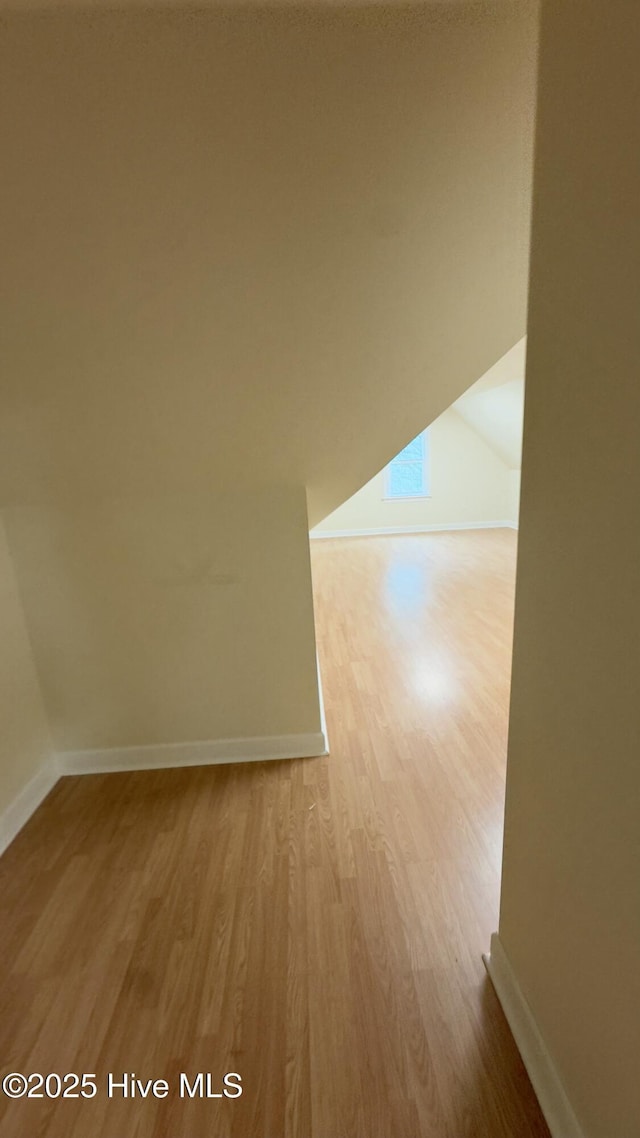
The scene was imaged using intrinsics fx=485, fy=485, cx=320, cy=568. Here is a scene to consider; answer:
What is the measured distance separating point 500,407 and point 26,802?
5.77 meters

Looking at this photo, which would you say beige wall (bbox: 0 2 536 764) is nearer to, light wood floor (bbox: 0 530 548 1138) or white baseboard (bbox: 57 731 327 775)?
white baseboard (bbox: 57 731 327 775)

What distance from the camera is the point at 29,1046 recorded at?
1.19m

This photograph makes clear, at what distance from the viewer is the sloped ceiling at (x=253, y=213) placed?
78 centimetres

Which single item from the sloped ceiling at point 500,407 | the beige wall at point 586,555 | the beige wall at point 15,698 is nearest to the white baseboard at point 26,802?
the beige wall at point 15,698

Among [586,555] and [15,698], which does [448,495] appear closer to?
[15,698]

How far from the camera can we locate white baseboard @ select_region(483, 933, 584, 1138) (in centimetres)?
94

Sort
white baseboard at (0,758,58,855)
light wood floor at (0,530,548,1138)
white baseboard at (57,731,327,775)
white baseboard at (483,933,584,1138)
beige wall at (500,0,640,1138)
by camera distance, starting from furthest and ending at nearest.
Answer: white baseboard at (57,731,327,775), white baseboard at (0,758,58,855), light wood floor at (0,530,548,1138), white baseboard at (483,933,584,1138), beige wall at (500,0,640,1138)

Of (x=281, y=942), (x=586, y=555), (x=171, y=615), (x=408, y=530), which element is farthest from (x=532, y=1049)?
(x=408, y=530)

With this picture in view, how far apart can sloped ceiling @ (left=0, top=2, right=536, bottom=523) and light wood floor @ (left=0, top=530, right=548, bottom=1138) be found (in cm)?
148

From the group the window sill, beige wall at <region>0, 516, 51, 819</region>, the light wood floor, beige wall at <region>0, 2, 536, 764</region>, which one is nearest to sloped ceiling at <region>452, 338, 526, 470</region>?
the window sill

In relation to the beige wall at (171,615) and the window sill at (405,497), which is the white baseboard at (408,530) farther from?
the beige wall at (171,615)

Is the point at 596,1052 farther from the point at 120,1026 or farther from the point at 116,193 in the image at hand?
Answer: the point at 116,193

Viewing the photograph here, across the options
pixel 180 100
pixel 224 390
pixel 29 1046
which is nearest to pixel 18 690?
pixel 29 1046

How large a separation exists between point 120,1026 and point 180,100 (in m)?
1.99
